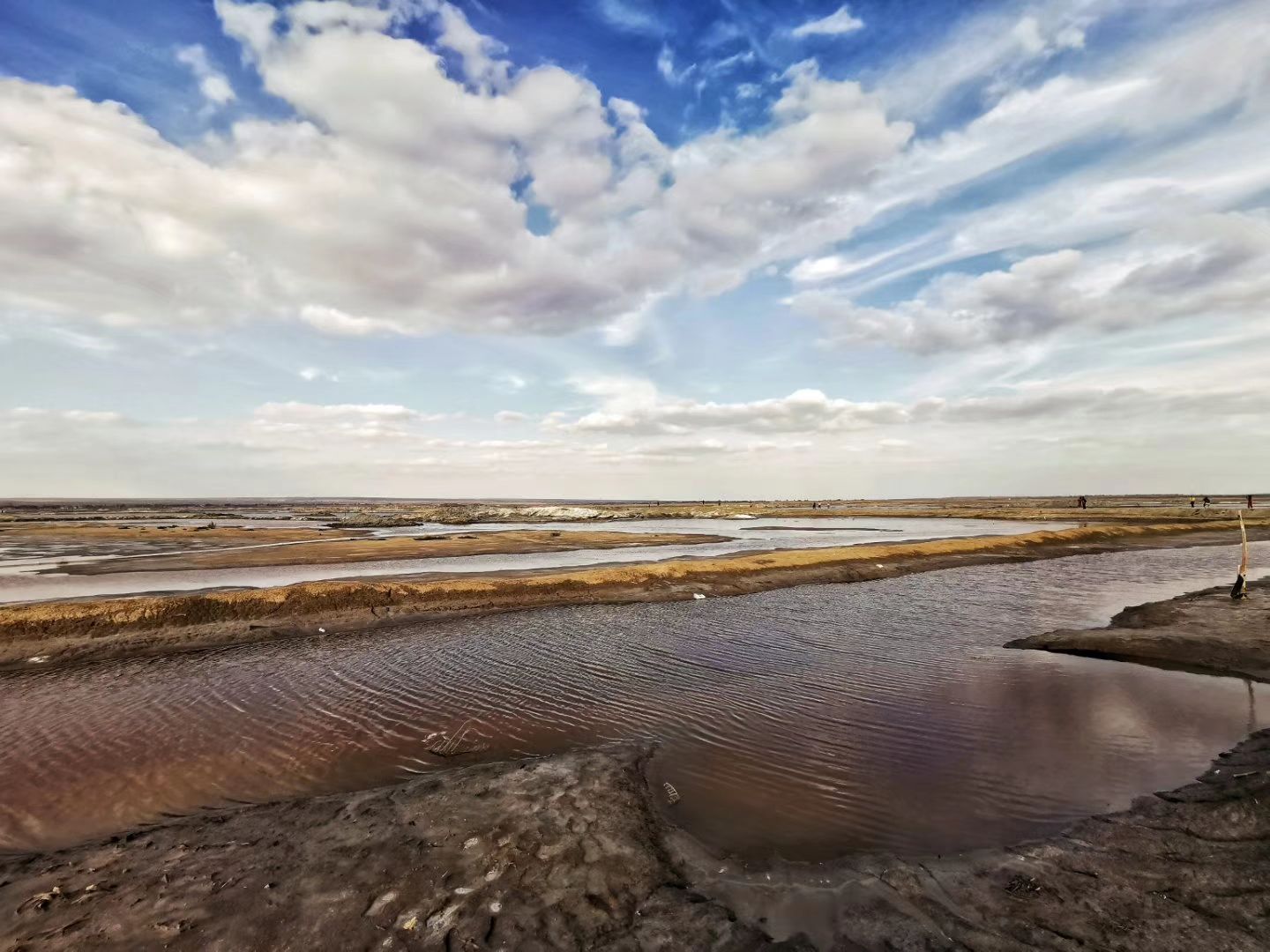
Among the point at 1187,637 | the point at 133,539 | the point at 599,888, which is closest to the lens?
the point at 599,888

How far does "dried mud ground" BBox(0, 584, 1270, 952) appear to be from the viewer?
22.1 feet

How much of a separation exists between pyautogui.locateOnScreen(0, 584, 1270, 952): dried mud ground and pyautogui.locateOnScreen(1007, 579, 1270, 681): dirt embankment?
1030cm

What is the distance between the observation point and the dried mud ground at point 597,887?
6.74 meters

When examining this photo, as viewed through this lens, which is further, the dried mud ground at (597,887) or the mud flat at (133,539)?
the mud flat at (133,539)

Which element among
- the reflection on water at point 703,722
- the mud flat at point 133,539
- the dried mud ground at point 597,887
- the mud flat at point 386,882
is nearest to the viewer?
the dried mud ground at point 597,887

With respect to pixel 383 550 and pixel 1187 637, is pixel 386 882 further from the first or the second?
pixel 383 550

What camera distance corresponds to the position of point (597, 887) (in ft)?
25.4

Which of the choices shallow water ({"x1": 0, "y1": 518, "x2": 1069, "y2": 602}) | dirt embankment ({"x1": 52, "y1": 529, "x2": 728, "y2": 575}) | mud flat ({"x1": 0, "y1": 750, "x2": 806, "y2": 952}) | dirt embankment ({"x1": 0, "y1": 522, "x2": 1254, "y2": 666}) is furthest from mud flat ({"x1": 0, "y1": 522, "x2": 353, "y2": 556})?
mud flat ({"x1": 0, "y1": 750, "x2": 806, "y2": 952})

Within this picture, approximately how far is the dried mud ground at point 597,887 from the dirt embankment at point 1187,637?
10300mm

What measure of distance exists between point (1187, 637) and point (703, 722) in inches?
698

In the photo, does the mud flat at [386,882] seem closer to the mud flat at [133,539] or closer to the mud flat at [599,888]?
the mud flat at [599,888]

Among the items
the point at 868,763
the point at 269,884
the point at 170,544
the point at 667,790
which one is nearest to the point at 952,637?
the point at 868,763

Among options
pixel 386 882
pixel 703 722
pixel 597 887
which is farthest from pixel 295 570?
pixel 597 887

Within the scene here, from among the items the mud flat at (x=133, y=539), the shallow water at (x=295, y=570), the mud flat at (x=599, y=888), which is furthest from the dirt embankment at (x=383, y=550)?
the mud flat at (x=599, y=888)
